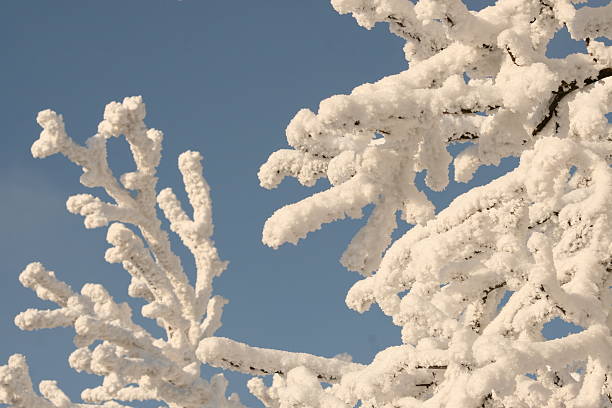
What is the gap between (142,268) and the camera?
21.4 feet

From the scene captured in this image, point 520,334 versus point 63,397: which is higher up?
point 63,397

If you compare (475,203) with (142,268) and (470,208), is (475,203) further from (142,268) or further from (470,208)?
(142,268)

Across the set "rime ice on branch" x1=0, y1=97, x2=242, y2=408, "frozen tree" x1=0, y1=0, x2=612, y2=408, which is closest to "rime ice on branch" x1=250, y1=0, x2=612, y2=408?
"frozen tree" x1=0, y1=0, x2=612, y2=408

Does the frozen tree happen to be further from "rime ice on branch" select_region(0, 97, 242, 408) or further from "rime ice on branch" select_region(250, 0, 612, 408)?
"rime ice on branch" select_region(0, 97, 242, 408)

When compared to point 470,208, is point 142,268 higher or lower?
higher

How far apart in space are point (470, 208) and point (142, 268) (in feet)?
13.3

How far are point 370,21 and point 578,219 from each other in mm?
1249

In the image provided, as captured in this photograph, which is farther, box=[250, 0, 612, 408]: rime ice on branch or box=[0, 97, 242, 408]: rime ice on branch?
box=[0, 97, 242, 408]: rime ice on branch

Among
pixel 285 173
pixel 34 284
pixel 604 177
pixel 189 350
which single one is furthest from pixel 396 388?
pixel 34 284

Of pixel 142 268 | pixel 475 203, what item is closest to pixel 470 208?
pixel 475 203

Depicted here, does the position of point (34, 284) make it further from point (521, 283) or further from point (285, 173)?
point (521, 283)

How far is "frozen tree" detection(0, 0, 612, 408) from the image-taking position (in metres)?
2.83

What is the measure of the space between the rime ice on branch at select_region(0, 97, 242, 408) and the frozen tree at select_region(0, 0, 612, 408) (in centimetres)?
204

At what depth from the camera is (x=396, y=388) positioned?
3443 millimetres
